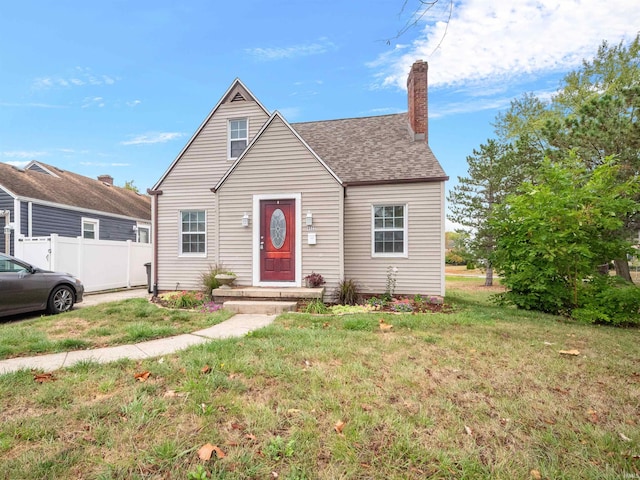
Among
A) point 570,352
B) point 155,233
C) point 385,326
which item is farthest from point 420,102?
point 155,233

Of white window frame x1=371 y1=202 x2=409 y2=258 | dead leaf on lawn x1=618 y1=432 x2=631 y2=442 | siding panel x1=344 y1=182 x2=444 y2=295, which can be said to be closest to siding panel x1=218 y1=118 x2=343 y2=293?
siding panel x1=344 y1=182 x2=444 y2=295

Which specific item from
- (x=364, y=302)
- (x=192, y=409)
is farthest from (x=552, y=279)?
(x=192, y=409)

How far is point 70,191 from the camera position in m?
16.2

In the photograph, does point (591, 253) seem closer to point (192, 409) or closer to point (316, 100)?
point (192, 409)

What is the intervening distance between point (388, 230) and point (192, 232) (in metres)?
6.60

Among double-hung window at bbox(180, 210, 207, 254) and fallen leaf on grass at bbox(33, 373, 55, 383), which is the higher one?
double-hung window at bbox(180, 210, 207, 254)

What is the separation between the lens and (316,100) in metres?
16.6

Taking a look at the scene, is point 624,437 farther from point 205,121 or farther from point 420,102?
point 205,121

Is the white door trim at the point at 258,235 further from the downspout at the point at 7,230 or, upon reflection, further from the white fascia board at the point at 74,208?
the downspout at the point at 7,230

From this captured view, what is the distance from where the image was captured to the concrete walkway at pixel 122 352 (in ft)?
12.5

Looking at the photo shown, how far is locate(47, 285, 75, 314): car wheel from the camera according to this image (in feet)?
23.8

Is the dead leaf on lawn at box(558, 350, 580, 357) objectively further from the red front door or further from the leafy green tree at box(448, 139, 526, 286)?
the leafy green tree at box(448, 139, 526, 286)

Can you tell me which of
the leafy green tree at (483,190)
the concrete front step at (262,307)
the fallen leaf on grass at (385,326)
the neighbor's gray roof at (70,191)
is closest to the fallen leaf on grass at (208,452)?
the fallen leaf on grass at (385,326)

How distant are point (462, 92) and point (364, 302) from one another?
11107 millimetres
